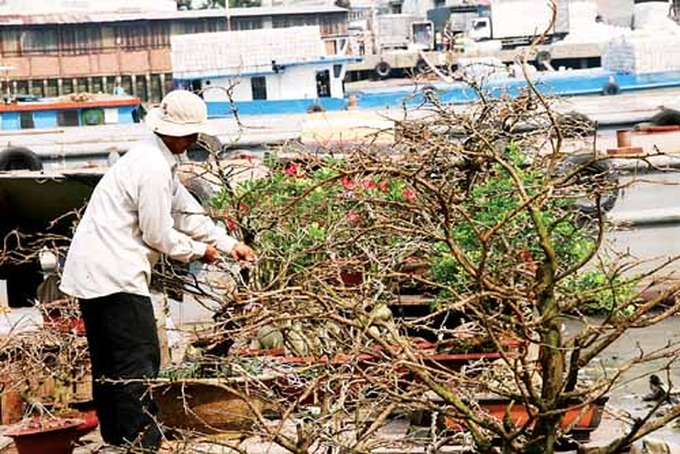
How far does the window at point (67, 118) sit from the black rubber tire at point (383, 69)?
78.6 feet

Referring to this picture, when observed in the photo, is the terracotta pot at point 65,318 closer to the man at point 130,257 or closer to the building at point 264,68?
the man at point 130,257

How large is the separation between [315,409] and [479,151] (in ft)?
4.20

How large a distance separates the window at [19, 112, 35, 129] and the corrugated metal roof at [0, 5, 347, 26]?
21.0m

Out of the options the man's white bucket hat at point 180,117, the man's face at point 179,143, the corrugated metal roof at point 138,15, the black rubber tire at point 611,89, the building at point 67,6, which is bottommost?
the black rubber tire at point 611,89

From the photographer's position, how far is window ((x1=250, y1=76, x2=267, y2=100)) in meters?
35.8

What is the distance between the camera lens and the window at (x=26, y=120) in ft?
99.0

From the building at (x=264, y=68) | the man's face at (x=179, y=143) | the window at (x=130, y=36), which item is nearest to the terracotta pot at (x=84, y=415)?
the man's face at (x=179, y=143)

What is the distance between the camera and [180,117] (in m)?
5.86

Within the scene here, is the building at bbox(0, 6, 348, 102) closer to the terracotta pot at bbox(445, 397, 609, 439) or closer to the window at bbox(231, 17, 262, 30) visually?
the window at bbox(231, 17, 262, 30)

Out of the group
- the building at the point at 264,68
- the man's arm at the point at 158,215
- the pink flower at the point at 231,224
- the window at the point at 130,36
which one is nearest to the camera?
the man's arm at the point at 158,215

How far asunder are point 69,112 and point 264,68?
6.11 metres

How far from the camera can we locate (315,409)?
585 centimetres

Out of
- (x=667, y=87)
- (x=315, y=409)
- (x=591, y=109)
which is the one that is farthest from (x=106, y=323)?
(x=667, y=87)

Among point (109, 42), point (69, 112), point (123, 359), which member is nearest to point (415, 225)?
point (123, 359)
